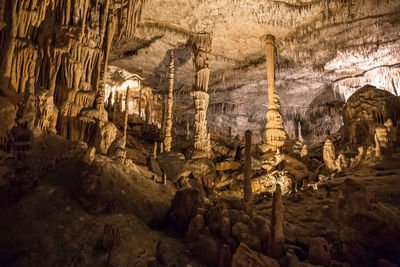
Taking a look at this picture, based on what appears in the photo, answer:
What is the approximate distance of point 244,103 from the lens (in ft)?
82.3

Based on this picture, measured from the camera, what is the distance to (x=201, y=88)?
1551 cm

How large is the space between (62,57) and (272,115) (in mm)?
10266

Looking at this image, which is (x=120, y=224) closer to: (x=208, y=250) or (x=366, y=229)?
(x=208, y=250)

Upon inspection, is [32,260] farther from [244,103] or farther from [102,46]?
[244,103]

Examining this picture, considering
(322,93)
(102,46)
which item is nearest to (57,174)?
(102,46)

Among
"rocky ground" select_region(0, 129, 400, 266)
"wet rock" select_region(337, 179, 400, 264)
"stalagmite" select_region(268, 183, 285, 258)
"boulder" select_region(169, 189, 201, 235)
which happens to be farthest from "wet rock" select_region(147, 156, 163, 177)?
"wet rock" select_region(337, 179, 400, 264)

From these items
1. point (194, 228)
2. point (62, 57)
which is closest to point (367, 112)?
point (194, 228)

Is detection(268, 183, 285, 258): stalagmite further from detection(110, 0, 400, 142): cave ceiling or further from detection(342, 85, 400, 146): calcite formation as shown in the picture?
detection(342, 85, 400, 146): calcite formation

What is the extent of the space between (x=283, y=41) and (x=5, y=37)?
13.0m

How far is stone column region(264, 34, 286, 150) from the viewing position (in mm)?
15617

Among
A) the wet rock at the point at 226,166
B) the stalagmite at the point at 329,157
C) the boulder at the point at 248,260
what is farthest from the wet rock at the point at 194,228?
the wet rock at the point at 226,166

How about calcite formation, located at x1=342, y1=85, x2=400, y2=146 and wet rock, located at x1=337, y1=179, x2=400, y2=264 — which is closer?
wet rock, located at x1=337, y1=179, x2=400, y2=264

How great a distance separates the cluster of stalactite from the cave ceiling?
11.4 ft

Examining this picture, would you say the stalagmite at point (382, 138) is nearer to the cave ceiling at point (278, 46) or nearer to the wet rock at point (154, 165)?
the cave ceiling at point (278, 46)
